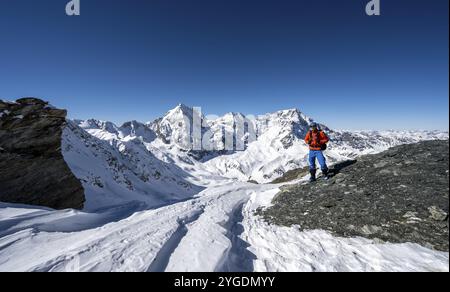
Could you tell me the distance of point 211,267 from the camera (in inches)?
223

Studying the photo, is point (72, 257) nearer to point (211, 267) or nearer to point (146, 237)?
point (146, 237)

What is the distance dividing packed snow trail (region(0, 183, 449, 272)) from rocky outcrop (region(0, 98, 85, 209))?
11.6 feet

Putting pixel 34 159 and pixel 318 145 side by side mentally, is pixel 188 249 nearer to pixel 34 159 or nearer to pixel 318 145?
pixel 318 145

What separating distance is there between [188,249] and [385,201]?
7745mm

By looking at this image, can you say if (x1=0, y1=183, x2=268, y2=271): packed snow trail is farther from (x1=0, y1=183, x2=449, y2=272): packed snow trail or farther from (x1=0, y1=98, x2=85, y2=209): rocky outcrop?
(x1=0, y1=98, x2=85, y2=209): rocky outcrop

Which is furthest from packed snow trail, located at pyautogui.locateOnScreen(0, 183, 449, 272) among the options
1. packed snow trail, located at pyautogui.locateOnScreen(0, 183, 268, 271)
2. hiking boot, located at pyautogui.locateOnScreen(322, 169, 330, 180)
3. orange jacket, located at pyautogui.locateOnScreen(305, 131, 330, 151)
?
orange jacket, located at pyautogui.locateOnScreen(305, 131, 330, 151)

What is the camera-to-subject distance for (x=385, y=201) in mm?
8234

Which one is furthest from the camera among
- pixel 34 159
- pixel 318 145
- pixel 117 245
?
pixel 34 159

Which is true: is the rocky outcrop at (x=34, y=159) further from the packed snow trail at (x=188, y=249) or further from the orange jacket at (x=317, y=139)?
the orange jacket at (x=317, y=139)

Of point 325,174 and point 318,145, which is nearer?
point 318,145

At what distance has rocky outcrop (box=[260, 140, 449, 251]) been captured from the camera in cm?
662

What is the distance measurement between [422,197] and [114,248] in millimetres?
10764

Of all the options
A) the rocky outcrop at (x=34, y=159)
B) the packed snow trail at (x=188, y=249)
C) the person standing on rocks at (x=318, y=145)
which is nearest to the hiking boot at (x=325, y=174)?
the person standing on rocks at (x=318, y=145)

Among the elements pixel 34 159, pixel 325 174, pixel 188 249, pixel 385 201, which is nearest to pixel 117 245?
pixel 188 249
